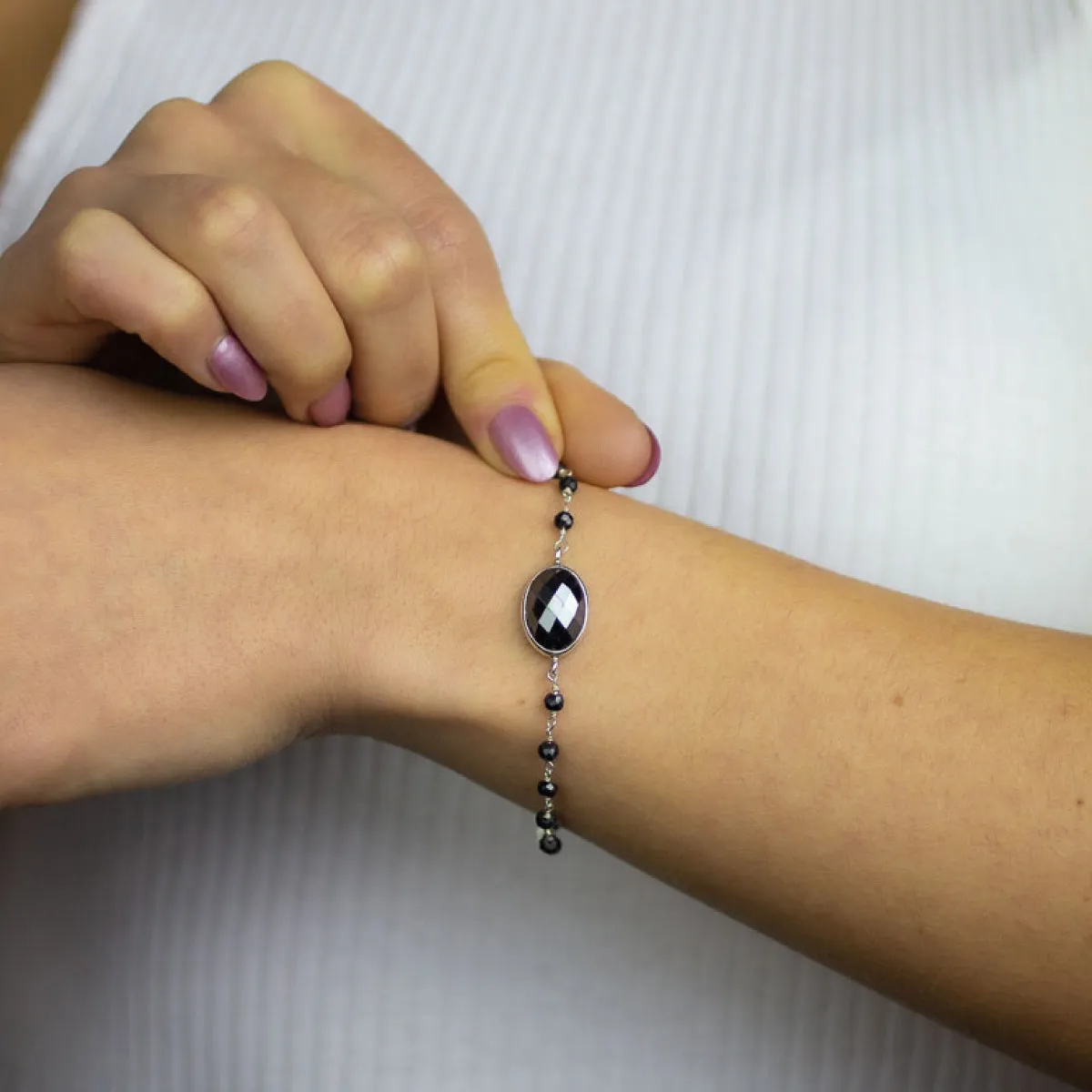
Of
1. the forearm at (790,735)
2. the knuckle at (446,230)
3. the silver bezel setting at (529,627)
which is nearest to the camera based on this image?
the forearm at (790,735)

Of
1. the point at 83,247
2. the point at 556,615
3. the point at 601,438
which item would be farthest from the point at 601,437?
the point at 83,247

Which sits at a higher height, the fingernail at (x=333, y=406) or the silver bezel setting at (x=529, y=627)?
the fingernail at (x=333, y=406)

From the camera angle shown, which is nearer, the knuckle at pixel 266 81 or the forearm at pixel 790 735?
the forearm at pixel 790 735

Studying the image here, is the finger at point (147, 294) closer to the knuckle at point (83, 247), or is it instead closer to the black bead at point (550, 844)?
the knuckle at point (83, 247)

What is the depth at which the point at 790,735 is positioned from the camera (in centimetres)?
67

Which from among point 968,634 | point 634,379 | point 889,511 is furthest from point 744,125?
point 968,634

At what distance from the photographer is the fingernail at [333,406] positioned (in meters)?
0.78

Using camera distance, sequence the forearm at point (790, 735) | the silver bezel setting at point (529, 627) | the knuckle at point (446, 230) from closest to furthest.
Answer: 1. the forearm at point (790, 735)
2. the silver bezel setting at point (529, 627)
3. the knuckle at point (446, 230)

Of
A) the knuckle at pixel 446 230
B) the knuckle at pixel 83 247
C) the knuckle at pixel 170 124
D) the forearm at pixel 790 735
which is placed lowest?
the forearm at pixel 790 735

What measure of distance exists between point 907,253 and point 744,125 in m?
0.25

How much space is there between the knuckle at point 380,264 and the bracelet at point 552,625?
0.22m

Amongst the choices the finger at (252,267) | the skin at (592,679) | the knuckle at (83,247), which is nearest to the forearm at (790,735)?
the skin at (592,679)

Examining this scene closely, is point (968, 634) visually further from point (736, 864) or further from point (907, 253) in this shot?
point (907, 253)

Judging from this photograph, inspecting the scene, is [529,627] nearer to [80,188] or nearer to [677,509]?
[677,509]
